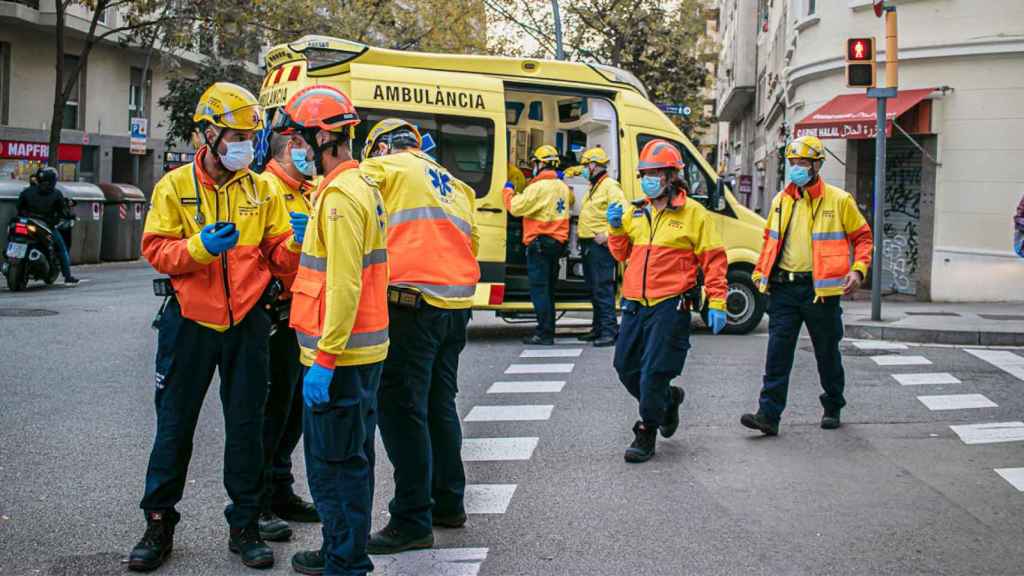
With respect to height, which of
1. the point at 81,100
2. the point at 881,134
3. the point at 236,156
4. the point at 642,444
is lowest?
the point at 642,444

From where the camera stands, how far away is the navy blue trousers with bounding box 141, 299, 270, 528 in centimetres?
520

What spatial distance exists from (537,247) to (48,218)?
885cm

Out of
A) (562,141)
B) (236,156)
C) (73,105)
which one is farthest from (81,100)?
(236,156)

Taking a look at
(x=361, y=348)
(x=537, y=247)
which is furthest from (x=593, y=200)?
(x=361, y=348)

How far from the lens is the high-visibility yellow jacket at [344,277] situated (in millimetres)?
4488

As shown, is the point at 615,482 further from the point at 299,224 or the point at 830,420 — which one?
the point at 299,224

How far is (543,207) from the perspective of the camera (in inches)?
500

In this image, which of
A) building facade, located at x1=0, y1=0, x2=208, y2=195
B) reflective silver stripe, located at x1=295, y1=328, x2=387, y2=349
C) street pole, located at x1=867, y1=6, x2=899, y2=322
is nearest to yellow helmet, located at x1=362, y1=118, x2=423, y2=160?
reflective silver stripe, located at x1=295, y1=328, x2=387, y2=349

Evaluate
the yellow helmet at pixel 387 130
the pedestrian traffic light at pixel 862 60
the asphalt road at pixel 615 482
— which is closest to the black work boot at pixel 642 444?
the asphalt road at pixel 615 482

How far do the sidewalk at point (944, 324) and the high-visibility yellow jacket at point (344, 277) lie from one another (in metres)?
10.6

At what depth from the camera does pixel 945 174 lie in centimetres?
1917

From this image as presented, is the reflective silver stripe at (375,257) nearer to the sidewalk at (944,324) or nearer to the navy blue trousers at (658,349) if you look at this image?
the navy blue trousers at (658,349)

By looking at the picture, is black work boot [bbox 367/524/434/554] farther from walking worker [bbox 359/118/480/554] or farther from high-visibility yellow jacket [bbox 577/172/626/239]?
high-visibility yellow jacket [bbox 577/172/626/239]

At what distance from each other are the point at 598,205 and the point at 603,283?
844mm
